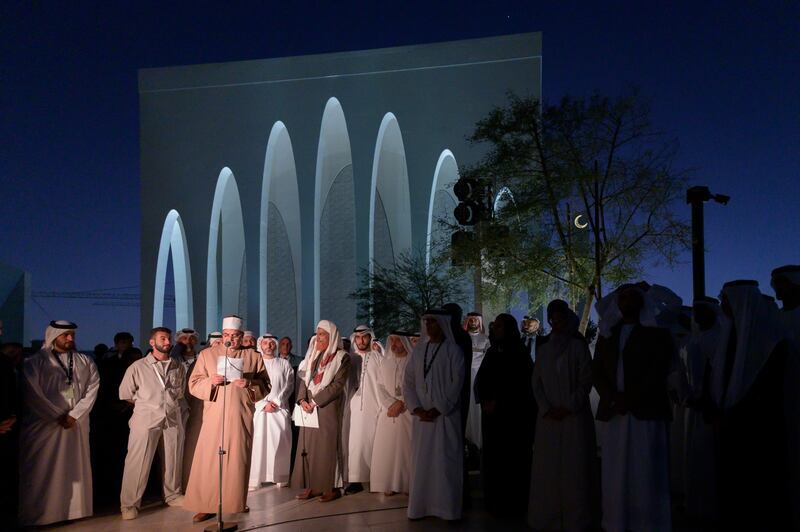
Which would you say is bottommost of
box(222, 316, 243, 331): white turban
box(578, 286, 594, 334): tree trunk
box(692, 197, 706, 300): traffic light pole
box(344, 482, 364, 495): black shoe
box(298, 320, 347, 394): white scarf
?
box(344, 482, 364, 495): black shoe

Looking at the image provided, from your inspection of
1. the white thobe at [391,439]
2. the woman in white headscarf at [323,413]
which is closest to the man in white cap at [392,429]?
the white thobe at [391,439]

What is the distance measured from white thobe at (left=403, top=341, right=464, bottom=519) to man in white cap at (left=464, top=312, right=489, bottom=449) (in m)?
2.86

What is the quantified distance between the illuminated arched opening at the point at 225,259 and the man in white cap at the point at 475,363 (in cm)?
1344

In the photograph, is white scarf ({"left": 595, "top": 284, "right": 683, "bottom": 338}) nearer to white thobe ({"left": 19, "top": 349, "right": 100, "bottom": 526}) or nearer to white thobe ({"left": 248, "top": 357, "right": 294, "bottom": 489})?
white thobe ({"left": 248, "top": 357, "right": 294, "bottom": 489})

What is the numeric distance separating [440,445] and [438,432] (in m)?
0.11

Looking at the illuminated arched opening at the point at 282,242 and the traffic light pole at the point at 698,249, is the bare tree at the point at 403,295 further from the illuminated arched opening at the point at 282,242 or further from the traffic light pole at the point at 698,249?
the traffic light pole at the point at 698,249

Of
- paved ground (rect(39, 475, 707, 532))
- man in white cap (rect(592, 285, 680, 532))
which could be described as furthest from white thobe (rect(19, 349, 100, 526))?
man in white cap (rect(592, 285, 680, 532))

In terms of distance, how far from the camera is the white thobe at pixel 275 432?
8109 millimetres

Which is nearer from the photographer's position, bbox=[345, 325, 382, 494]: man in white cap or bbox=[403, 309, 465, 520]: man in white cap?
bbox=[403, 309, 465, 520]: man in white cap

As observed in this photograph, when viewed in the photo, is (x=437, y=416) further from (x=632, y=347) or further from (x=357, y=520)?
(x=632, y=347)

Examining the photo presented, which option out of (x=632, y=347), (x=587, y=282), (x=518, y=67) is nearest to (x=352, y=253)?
(x=518, y=67)

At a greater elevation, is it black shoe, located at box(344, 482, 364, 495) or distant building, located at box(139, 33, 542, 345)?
distant building, located at box(139, 33, 542, 345)

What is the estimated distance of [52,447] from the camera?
21.0 ft

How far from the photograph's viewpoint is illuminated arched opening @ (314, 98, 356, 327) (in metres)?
21.7
